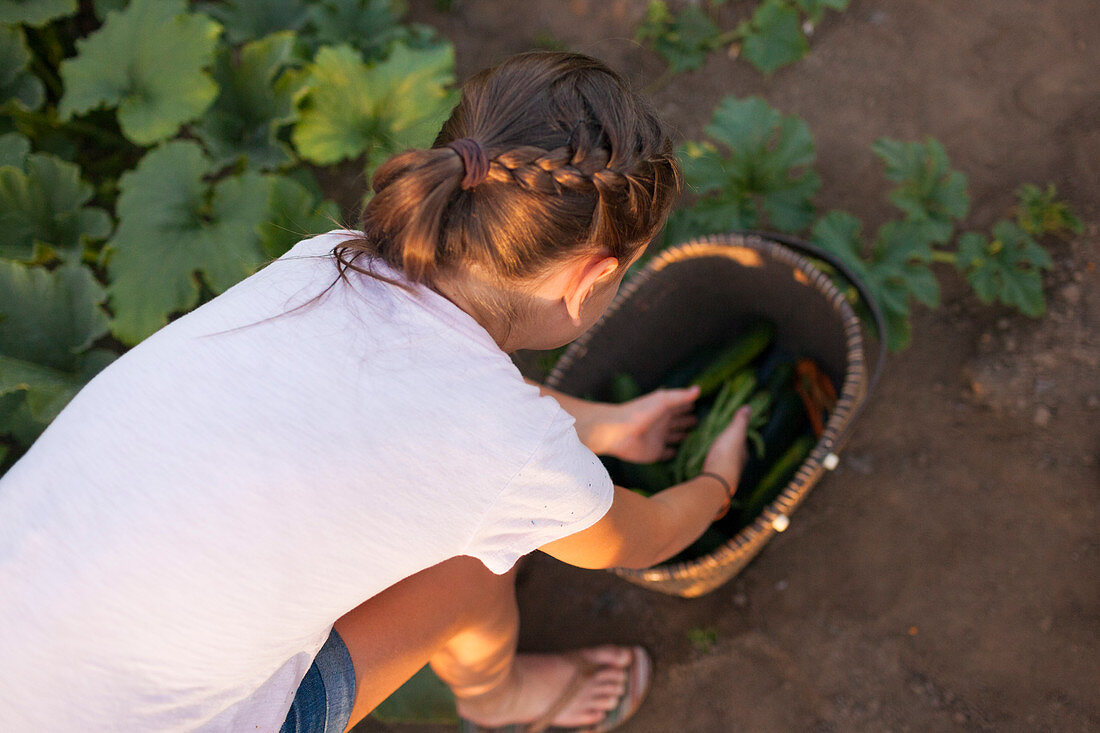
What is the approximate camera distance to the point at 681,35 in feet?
9.28

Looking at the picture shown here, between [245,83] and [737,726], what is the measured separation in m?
2.37

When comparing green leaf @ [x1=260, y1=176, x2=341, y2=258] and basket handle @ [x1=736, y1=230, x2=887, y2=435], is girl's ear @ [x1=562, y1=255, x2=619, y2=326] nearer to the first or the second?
basket handle @ [x1=736, y1=230, x2=887, y2=435]

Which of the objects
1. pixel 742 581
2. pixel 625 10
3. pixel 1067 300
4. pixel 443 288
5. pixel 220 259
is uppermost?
pixel 443 288

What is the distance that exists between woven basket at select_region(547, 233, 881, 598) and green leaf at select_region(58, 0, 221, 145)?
1324mm

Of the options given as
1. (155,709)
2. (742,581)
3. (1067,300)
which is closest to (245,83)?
(155,709)

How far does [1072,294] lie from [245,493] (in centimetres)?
235

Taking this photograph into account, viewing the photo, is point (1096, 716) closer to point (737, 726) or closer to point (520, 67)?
point (737, 726)

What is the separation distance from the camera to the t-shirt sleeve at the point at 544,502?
100 cm

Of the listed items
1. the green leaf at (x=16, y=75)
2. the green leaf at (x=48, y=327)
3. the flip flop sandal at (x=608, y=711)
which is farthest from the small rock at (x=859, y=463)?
the green leaf at (x=16, y=75)

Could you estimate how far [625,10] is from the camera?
294cm

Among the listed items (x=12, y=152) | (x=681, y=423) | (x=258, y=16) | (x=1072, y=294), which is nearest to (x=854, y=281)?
(x=681, y=423)

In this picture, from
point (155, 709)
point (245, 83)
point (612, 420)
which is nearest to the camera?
point (155, 709)

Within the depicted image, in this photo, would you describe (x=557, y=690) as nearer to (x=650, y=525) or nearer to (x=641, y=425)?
(x=641, y=425)

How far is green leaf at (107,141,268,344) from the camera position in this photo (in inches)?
81.0
